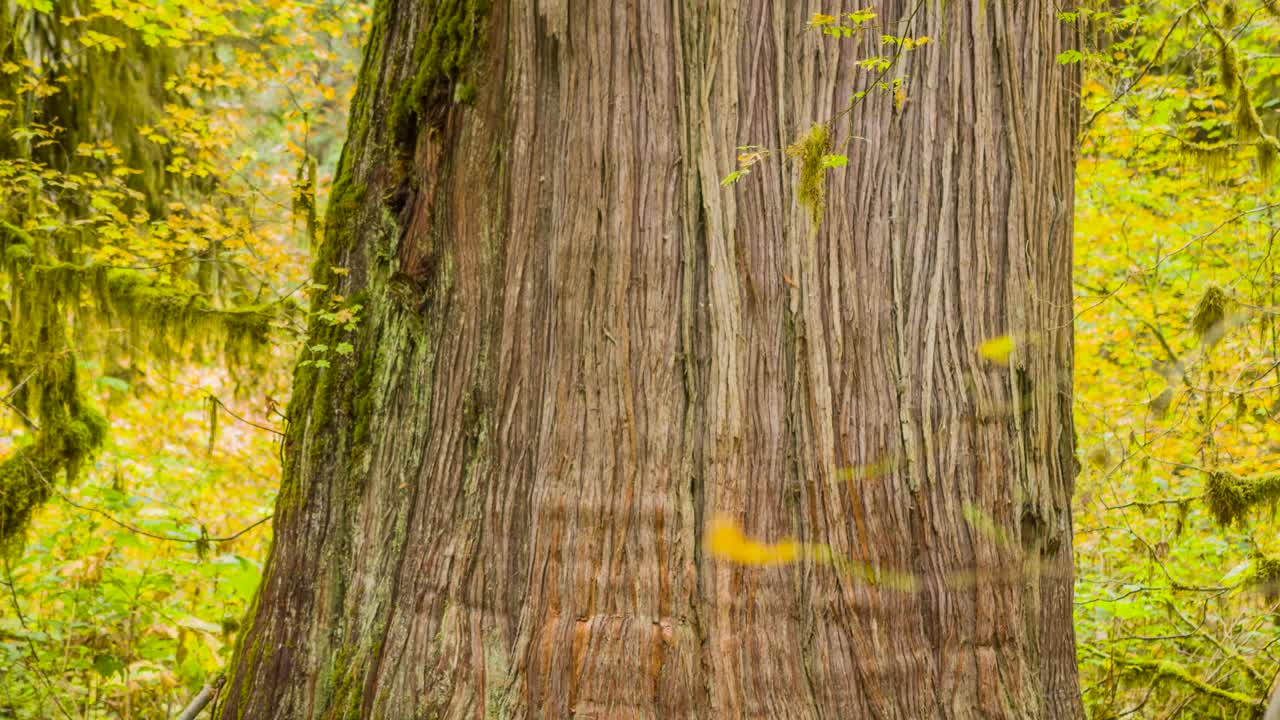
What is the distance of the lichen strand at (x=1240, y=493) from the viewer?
427cm

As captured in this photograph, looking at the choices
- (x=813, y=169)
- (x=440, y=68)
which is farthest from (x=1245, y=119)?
(x=440, y=68)

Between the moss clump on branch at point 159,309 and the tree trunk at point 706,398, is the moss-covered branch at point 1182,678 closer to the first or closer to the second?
the tree trunk at point 706,398

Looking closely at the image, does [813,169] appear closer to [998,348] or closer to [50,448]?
[998,348]

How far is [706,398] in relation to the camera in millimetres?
2461

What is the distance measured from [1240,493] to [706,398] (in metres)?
3.22

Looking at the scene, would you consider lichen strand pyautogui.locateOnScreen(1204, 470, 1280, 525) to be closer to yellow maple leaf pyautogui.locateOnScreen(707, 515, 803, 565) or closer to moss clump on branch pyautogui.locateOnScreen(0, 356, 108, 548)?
yellow maple leaf pyautogui.locateOnScreen(707, 515, 803, 565)

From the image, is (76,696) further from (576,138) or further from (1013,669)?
(1013,669)

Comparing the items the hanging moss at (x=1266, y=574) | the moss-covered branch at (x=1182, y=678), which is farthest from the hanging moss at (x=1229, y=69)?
the moss-covered branch at (x=1182, y=678)

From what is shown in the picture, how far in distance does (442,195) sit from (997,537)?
190 cm

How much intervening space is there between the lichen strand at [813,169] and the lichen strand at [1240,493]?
2978 mm

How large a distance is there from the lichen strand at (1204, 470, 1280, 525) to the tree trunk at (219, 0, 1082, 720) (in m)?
2.04

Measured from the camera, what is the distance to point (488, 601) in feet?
8.33

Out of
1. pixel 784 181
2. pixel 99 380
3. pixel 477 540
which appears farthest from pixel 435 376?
pixel 99 380

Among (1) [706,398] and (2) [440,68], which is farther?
(2) [440,68]
